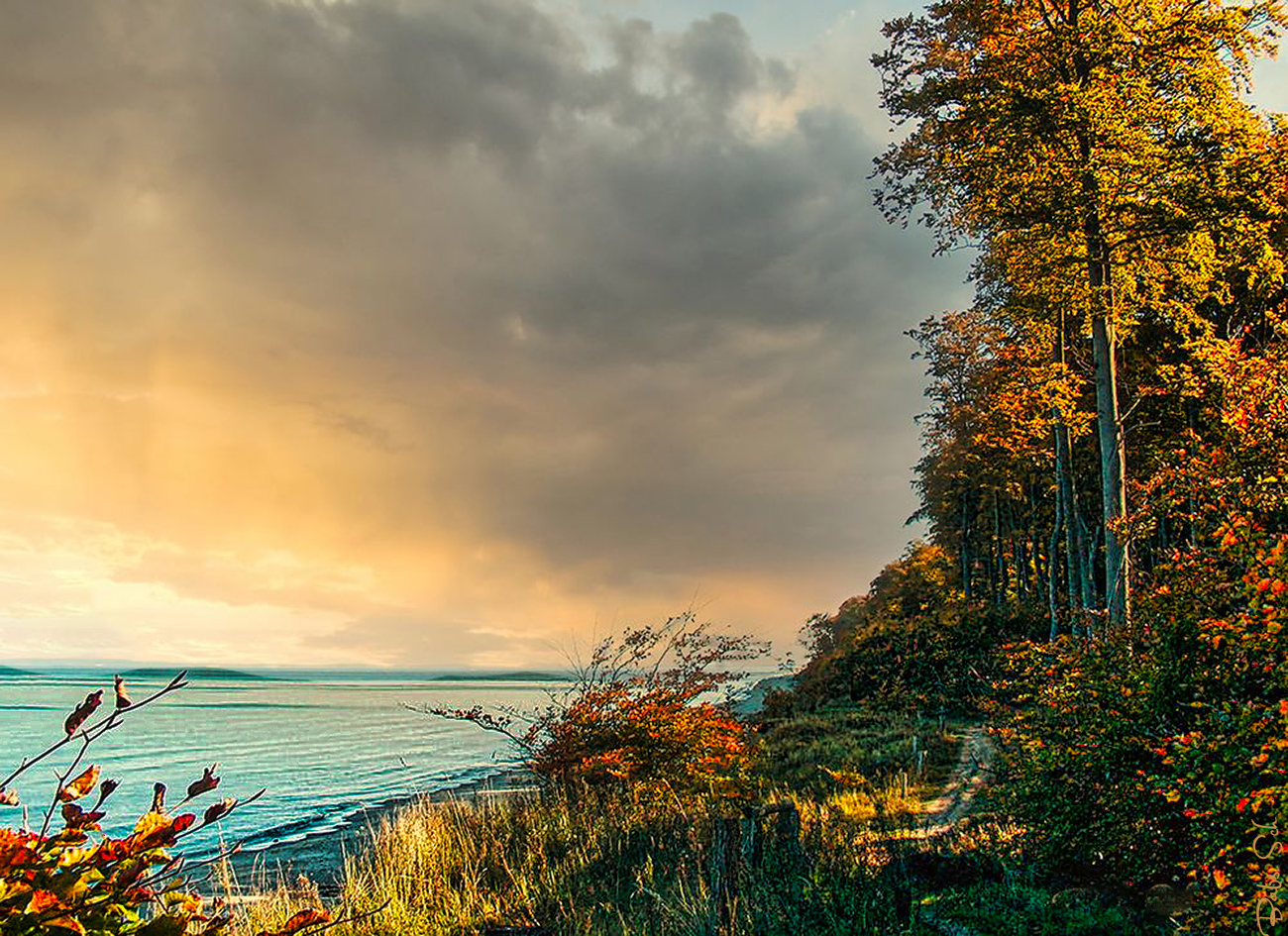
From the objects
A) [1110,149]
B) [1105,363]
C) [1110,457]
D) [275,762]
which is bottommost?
[275,762]

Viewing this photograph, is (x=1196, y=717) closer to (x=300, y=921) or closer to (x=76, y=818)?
(x=300, y=921)

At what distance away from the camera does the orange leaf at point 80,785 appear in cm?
260

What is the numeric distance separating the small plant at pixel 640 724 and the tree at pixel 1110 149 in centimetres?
593

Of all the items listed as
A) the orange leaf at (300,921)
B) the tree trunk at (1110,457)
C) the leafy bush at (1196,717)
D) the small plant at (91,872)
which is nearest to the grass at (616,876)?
the leafy bush at (1196,717)

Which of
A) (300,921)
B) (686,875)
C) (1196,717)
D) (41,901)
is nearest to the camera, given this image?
(41,901)

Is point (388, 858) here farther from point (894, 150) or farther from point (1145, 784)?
Result: point (894, 150)

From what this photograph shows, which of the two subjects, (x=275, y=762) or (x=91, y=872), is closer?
(x=91, y=872)

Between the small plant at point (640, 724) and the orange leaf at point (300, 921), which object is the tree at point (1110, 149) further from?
the orange leaf at point (300, 921)

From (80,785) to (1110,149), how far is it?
49.6 feet

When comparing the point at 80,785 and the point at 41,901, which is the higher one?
the point at 80,785

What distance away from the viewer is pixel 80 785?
2.72 m

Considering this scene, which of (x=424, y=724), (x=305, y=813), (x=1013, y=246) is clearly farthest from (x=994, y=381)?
(x=424, y=724)

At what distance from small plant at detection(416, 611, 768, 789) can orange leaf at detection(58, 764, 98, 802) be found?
30.7ft

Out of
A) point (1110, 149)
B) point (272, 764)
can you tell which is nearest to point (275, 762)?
point (272, 764)
